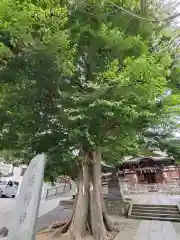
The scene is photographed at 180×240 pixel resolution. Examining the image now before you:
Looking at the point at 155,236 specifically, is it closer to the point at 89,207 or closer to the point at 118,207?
the point at 89,207

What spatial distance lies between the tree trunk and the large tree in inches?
1.5

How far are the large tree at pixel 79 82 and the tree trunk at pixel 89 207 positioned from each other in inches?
1.5

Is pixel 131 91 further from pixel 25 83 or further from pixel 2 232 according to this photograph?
pixel 2 232

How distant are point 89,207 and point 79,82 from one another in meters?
5.19

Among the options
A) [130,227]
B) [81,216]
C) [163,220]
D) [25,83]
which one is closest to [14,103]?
[25,83]

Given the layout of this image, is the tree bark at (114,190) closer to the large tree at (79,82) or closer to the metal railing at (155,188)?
the metal railing at (155,188)

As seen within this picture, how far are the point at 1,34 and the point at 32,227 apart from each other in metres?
6.48

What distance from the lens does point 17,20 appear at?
203 inches

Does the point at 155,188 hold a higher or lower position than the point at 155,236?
higher

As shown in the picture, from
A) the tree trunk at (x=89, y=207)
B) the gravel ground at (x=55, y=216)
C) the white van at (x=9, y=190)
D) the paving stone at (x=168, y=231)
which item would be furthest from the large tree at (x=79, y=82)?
the white van at (x=9, y=190)

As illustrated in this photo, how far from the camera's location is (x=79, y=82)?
7.71 metres

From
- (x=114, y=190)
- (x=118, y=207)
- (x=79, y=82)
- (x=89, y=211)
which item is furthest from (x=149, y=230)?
(x=79, y=82)

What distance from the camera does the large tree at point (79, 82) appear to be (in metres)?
5.71

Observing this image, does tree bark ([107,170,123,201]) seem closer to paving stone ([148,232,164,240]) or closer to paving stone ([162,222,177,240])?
paving stone ([162,222,177,240])
